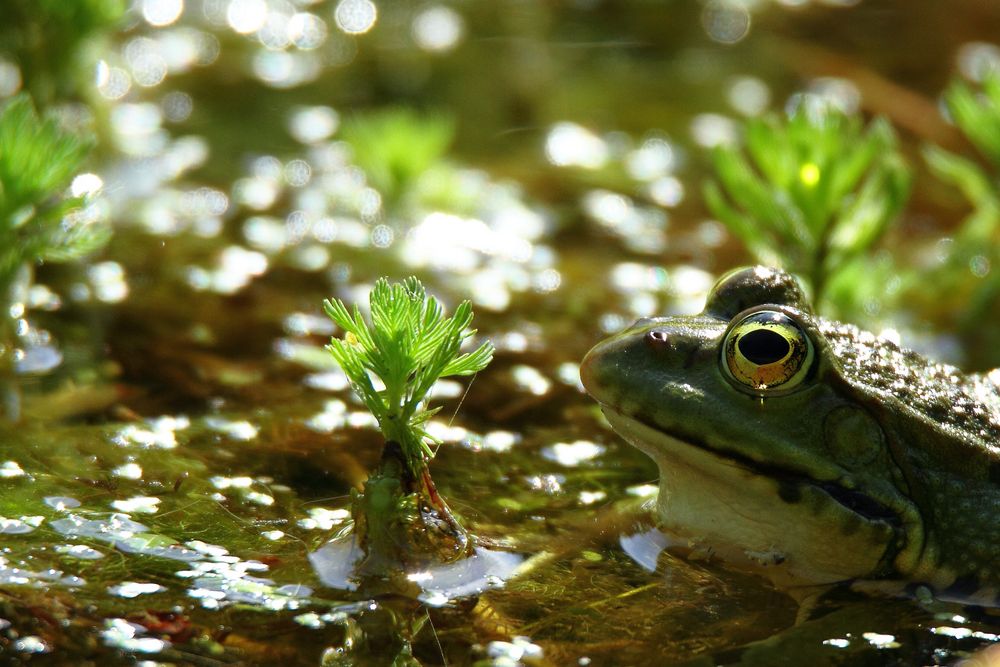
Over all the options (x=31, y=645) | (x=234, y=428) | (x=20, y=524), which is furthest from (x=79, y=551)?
(x=234, y=428)

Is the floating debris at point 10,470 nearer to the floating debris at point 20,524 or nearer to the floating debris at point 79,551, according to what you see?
the floating debris at point 20,524

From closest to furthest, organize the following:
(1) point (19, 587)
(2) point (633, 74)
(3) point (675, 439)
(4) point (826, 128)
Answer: (1) point (19, 587) < (3) point (675, 439) < (4) point (826, 128) < (2) point (633, 74)

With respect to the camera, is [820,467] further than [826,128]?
No

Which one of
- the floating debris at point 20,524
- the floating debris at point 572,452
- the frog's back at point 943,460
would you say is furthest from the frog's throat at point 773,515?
the floating debris at point 20,524

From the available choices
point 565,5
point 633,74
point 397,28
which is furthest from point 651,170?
point 565,5

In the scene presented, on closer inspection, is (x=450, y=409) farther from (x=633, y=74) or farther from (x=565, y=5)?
(x=565, y=5)

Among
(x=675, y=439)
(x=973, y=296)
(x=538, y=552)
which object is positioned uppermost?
(x=973, y=296)

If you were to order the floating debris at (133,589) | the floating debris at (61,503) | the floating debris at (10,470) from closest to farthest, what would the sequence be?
the floating debris at (133,589)
the floating debris at (61,503)
the floating debris at (10,470)
